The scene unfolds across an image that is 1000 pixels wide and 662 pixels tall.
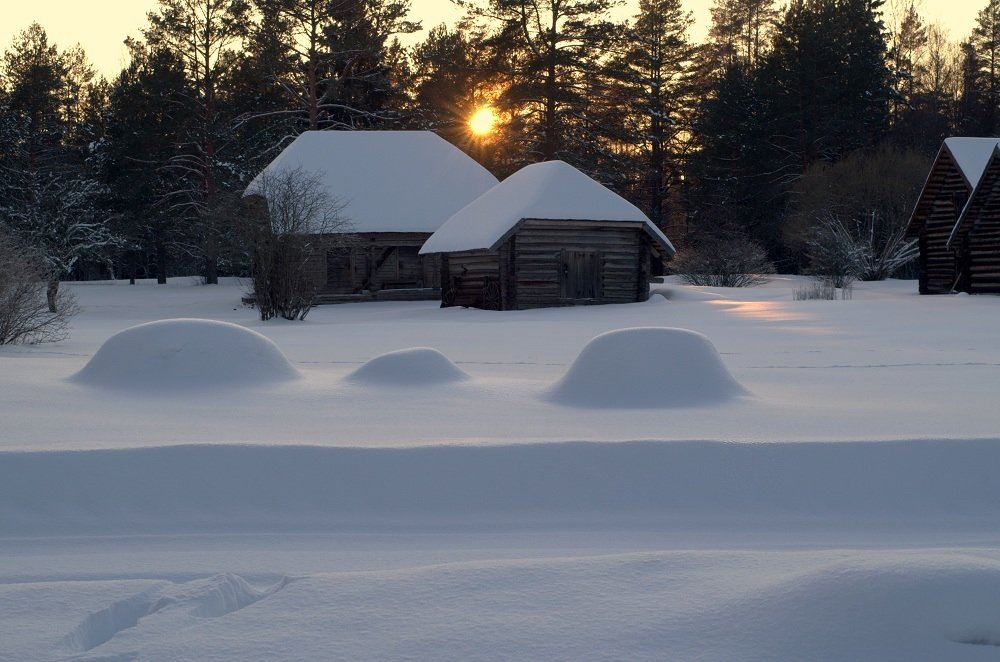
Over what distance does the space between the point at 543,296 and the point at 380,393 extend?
19.8m

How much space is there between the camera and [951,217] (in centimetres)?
3275

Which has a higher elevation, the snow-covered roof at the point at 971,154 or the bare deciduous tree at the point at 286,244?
A: the snow-covered roof at the point at 971,154

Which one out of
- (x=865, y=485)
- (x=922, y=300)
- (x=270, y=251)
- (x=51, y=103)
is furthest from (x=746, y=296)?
(x=51, y=103)

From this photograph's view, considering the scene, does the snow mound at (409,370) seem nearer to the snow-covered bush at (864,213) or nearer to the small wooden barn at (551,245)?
the small wooden barn at (551,245)

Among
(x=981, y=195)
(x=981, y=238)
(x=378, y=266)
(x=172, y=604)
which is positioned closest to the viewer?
(x=172, y=604)

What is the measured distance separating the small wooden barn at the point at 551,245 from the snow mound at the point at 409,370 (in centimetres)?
1741

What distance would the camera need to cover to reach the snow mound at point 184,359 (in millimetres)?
10844

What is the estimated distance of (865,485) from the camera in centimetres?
704

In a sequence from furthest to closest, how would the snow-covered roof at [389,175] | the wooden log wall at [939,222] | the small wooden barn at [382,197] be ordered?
the snow-covered roof at [389,175], the small wooden barn at [382,197], the wooden log wall at [939,222]

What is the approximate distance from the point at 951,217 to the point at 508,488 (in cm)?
2998

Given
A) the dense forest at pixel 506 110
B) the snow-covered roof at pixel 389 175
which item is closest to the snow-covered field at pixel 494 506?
the snow-covered roof at pixel 389 175

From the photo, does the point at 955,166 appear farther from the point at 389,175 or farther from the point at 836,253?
the point at 389,175

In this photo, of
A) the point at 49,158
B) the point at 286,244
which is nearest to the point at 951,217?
the point at 286,244

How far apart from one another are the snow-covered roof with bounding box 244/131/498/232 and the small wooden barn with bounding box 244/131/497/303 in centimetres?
4
